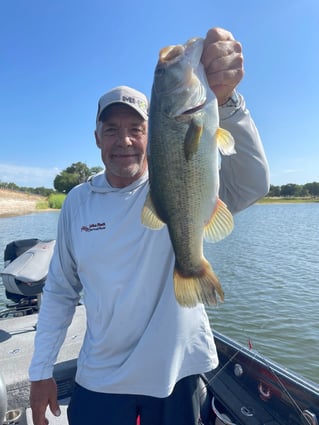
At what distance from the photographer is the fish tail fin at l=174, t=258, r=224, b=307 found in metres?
1.69

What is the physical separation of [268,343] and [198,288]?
258 inches

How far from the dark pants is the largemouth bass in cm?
75

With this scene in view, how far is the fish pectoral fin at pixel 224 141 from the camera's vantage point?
159 centimetres

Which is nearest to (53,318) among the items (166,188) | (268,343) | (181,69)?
(166,188)

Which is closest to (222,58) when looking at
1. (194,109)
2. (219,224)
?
(194,109)

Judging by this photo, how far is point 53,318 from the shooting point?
2.38 metres

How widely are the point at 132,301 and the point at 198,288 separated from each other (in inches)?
19.4

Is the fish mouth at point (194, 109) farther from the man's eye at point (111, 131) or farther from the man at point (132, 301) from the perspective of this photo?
the man's eye at point (111, 131)

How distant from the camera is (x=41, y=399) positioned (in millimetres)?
2248

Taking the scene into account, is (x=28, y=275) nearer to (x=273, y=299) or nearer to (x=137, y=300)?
(x=137, y=300)

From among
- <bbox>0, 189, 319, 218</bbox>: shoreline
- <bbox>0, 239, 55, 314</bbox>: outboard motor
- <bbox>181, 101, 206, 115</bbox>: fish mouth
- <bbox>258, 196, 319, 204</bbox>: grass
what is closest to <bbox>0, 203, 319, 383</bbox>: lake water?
<bbox>0, 239, 55, 314</bbox>: outboard motor

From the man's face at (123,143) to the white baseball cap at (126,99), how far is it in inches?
1.1

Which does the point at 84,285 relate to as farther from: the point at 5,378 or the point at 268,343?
the point at 268,343

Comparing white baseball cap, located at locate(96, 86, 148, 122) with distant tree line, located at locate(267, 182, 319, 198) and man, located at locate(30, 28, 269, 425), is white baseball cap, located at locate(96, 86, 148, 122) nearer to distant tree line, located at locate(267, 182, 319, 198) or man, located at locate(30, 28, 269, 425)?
man, located at locate(30, 28, 269, 425)
